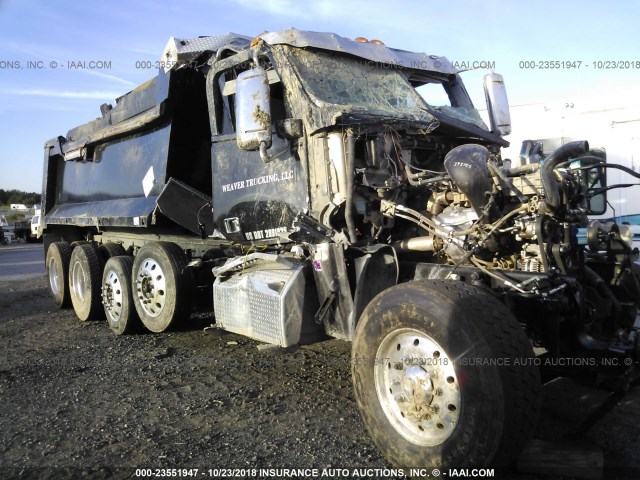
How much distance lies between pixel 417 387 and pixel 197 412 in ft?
6.05

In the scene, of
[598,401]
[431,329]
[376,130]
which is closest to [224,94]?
[376,130]

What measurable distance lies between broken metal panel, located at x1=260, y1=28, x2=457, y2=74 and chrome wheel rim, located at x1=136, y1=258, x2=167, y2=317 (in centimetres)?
283

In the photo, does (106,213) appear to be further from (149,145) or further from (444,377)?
(444,377)

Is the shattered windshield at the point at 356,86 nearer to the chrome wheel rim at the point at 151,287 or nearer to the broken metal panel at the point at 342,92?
the broken metal panel at the point at 342,92

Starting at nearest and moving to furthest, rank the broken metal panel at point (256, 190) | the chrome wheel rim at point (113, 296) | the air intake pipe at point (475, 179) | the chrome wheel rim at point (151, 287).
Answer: the air intake pipe at point (475, 179) → the broken metal panel at point (256, 190) → the chrome wheel rim at point (151, 287) → the chrome wheel rim at point (113, 296)

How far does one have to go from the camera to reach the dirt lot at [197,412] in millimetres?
3410

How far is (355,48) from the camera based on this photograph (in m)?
4.95

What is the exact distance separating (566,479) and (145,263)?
4809mm

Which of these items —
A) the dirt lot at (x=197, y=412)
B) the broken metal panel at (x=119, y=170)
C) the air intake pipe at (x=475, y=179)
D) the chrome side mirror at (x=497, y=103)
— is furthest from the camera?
the broken metal panel at (x=119, y=170)

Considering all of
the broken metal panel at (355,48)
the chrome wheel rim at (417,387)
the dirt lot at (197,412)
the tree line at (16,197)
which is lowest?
the dirt lot at (197,412)

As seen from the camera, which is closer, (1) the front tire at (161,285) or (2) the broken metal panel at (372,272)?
(2) the broken metal panel at (372,272)

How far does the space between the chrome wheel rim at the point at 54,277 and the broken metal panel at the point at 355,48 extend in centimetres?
577

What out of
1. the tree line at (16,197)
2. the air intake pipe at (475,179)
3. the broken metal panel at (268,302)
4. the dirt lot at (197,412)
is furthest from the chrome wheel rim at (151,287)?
the tree line at (16,197)

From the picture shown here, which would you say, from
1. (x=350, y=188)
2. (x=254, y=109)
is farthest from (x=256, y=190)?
(x=350, y=188)
